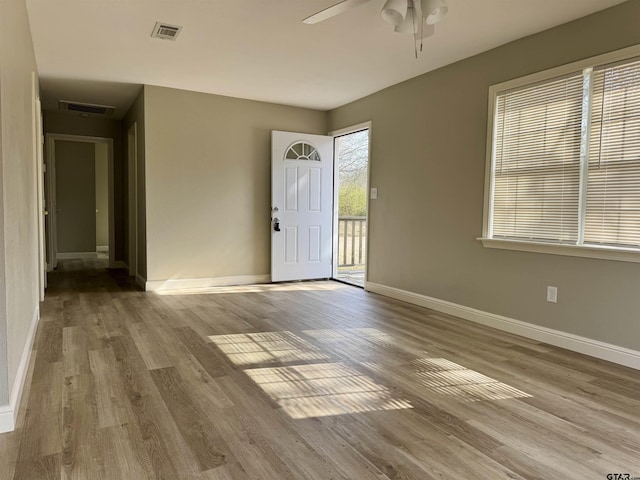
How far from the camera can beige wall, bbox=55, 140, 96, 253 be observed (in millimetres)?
8312

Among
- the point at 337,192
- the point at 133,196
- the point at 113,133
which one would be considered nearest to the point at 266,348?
the point at 337,192

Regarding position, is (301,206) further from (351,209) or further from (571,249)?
(571,249)

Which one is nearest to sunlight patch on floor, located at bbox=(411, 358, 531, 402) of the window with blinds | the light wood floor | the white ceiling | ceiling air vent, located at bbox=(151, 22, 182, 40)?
the light wood floor

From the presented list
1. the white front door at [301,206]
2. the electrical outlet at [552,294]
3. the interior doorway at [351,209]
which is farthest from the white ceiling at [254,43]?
the electrical outlet at [552,294]

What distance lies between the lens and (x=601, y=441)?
1965 mm

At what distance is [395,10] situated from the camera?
2.71 metres

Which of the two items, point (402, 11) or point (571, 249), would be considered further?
point (571, 249)

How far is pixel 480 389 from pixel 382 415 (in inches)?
27.5

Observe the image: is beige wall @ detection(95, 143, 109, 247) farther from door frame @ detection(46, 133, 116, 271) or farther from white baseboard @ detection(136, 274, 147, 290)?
white baseboard @ detection(136, 274, 147, 290)

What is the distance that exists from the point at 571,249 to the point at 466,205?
109 centimetres

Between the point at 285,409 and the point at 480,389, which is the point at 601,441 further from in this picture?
the point at 285,409

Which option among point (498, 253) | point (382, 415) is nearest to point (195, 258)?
point (498, 253)

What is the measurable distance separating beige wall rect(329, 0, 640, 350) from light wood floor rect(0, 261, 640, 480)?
36cm

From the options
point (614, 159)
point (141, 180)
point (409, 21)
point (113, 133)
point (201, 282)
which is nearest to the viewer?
point (409, 21)
